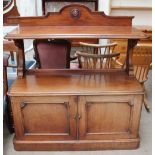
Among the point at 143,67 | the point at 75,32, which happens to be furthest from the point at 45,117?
the point at 143,67

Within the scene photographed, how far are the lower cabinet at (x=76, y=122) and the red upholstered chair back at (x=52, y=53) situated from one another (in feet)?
2.38

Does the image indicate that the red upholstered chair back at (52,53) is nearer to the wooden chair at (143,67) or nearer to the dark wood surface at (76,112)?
the dark wood surface at (76,112)

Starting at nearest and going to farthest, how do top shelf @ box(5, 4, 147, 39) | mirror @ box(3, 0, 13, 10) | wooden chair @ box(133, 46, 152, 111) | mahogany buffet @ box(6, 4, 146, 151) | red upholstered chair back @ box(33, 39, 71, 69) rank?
mahogany buffet @ box(6, 4, 146, 151)
top shelf @ box(5, 4, 147, 39)
red upholstered chair back @ box(33, 39, 71, 69)
wooden chair @ box(133, 46, 152, 111)
mirror @ box(3, 0, 13, 10)

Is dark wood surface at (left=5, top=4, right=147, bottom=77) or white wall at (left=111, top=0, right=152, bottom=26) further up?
white wall at (left=111, top=0, right=152, bottom=26)

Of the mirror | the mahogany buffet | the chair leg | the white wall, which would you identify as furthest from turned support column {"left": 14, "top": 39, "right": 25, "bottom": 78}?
the white wall

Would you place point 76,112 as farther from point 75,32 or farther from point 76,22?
point 76,22

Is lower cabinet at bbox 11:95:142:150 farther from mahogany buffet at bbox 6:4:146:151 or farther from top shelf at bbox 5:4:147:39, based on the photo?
top shelf at bbox 5:4:147:39

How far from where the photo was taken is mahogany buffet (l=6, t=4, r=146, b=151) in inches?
68.7

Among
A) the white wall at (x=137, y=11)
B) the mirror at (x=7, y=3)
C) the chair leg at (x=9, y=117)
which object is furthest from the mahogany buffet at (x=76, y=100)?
the white wall at (x=137, y=11)

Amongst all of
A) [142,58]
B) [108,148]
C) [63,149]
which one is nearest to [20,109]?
[63,149]

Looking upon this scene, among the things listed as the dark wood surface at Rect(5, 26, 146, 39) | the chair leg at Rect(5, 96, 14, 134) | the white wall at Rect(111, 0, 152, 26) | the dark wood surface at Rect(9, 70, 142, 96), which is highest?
the white wall at Rect(111, 0, 152, 26)

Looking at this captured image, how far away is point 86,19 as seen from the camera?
1950 mm

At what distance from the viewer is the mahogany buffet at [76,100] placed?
68.7 inches

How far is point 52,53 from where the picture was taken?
233cm
